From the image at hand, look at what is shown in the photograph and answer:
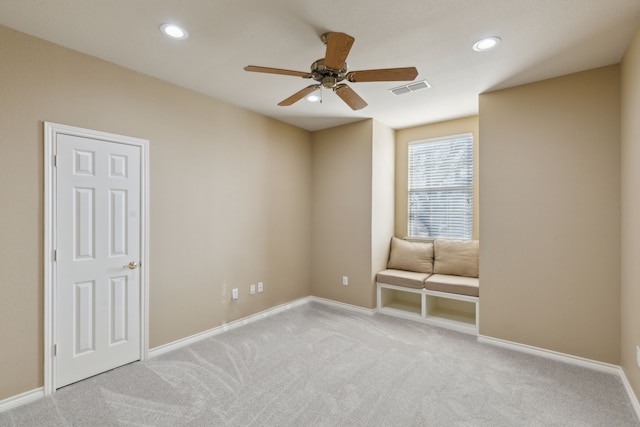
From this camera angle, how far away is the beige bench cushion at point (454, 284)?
3.51 metres

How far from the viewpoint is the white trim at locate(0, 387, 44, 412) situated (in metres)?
2.13

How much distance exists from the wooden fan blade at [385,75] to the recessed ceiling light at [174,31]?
4.07 ft

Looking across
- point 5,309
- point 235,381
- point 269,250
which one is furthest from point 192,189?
point 235,381

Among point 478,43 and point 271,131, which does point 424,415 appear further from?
point 271,131

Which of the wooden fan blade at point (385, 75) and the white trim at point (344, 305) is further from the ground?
the wooden fan blade at point (385, 75)

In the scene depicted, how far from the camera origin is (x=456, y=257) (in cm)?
400

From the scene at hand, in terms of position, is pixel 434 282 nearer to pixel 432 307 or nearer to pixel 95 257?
pixel 432 307

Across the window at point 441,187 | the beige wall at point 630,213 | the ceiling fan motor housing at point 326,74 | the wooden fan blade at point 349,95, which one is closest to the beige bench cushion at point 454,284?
the window at point 441,187

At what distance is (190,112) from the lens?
3.28 metres

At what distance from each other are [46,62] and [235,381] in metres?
2.89

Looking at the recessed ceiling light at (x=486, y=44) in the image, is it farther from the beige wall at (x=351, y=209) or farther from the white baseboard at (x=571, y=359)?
the white baseboard at (x=571, y=359)

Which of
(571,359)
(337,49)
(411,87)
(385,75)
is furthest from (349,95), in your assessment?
(571,359)

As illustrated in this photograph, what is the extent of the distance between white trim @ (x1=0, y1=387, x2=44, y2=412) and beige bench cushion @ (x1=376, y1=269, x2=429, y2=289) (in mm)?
3544

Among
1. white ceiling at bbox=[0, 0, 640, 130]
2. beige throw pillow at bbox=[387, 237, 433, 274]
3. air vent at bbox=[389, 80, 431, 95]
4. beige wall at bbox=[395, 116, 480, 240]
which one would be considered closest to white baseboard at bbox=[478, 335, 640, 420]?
beige throw pillow at bbox=[387, 237, 433, 274]
